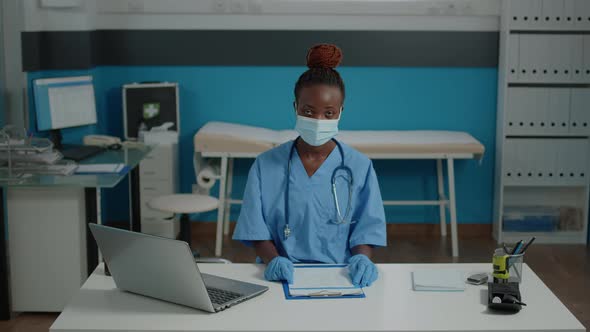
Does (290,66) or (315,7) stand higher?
(315,7)

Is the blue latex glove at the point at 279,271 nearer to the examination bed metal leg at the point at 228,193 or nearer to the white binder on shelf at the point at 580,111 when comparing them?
the examination bed metal leg at the point at 228,193

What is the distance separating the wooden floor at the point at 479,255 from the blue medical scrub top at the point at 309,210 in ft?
6.11

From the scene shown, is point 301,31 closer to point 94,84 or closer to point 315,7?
point 315,7

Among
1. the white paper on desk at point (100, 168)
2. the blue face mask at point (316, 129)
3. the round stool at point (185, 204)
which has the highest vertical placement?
the blue face mask at point (316, 129)

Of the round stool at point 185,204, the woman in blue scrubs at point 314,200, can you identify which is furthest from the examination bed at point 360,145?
the woman in blue scrubs at point 314,200

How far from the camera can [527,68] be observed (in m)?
5.02

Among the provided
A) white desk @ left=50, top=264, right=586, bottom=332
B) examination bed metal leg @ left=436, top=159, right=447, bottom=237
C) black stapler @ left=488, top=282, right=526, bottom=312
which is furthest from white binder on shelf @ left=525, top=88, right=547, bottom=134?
black stapler @ left=488, top=282, right=526, bottom=312

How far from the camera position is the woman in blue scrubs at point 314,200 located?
100 inches

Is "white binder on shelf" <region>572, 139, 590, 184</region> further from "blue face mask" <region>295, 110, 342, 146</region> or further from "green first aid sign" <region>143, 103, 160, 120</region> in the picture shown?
"blue face mask" <region>295, 110, 342, 146</region>

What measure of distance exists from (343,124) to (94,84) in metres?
1.56

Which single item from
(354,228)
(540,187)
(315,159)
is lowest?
(540,187)

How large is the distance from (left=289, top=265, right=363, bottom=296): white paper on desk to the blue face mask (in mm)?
382

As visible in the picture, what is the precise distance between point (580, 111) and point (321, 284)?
10.9 ft

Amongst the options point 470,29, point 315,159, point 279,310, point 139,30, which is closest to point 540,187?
point 470,29
